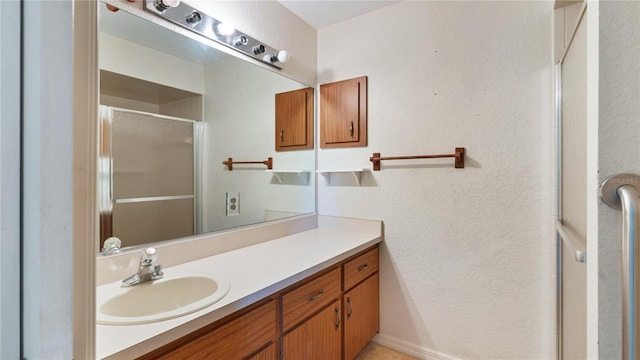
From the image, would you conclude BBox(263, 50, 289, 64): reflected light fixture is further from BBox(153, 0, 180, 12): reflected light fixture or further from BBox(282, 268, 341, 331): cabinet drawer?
BBox(282, 268, 341, 331): cabinet drawer

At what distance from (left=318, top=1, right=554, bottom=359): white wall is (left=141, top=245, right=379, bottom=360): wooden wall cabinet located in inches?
9.8

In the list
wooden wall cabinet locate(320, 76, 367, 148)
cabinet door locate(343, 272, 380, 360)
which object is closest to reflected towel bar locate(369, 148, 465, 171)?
wooden wall cabinet locate(320, 76, 367, 148)

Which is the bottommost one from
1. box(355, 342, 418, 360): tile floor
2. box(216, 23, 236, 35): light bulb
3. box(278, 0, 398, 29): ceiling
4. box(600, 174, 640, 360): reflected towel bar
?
box(355, 342, 418, 360): tile floor

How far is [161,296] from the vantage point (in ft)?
3.76

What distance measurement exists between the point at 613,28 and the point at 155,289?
152 centimetres

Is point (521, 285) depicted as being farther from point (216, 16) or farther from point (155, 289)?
point (216, 16)

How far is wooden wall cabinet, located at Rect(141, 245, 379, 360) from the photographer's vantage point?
92cm

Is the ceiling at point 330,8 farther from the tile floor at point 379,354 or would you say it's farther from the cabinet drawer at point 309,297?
the tile floor at point 379,354

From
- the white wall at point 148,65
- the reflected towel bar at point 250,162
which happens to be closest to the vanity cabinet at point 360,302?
the reflected towel bar at point 250,162

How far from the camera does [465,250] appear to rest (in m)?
1.72

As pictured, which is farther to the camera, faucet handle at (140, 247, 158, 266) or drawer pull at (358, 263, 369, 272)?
drawer pull at (358, 263, 369, 272)

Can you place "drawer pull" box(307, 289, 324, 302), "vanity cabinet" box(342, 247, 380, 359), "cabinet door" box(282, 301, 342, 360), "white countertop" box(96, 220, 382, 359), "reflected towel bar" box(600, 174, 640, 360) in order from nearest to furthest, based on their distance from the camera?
1. "reflected towel bar" box(600, 174, 640, 360)
2. "white countertop" box(96, 220, 382, 359)
3. "cabinet door" box(282, 301, 342, 360)
4. "drawer pull" box(307, 289, 324, 302)
5. "vanity cabinet" box(342, 247, 380, 359)

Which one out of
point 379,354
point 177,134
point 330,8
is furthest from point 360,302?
point 330,8

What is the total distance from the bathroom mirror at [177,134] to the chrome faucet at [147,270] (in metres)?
→ 0.14
